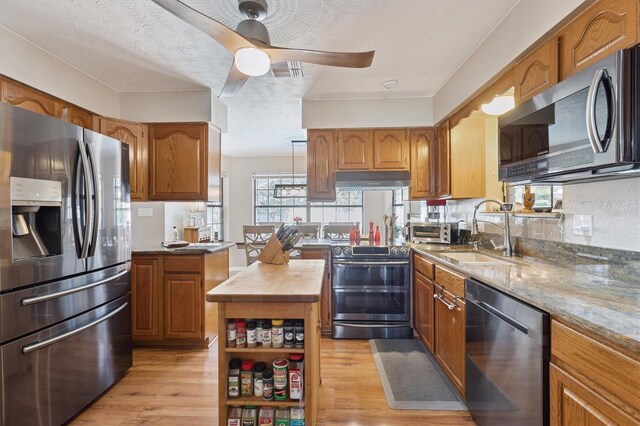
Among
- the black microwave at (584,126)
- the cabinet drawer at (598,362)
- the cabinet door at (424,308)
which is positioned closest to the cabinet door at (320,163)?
the cabinet door at (424,308)

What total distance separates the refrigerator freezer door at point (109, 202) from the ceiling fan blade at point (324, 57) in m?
1.30

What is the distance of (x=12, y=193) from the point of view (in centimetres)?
153

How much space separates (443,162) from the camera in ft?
11.0

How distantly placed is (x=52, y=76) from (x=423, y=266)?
11.4 ft

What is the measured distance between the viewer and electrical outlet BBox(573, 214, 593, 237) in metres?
1.71

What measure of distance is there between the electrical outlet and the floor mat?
4.20 feet

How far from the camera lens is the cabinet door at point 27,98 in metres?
2.28

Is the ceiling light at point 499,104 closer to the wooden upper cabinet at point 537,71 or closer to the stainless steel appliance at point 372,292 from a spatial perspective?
the wooden upper cabinet at point 537,71

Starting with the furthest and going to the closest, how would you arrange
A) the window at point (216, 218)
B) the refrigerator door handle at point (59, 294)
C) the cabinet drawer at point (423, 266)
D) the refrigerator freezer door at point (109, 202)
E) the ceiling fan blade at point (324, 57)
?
the window at point (216, 218) < the cabinet drawer at point (423, 266) < the refrigerator freezer door at point (109, 202) < the ceiling fan blade at point (324, 57) < the refrigerator door handle at point (59, 294)

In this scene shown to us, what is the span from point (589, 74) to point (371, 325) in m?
2.58

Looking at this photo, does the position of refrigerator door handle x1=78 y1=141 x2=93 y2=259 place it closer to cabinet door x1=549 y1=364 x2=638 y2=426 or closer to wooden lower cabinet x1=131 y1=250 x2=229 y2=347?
wooden lower cabinet x1=131 y1=250 x2=229 y2=347

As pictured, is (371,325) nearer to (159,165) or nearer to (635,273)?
(635,273)

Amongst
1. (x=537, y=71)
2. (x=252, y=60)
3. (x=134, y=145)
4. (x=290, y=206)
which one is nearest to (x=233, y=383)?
(x=252, y=60)

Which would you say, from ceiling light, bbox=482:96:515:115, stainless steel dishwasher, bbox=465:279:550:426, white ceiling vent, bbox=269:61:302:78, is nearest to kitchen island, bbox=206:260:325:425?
stainless steel dishwasher, bbox=465:279:550:426
